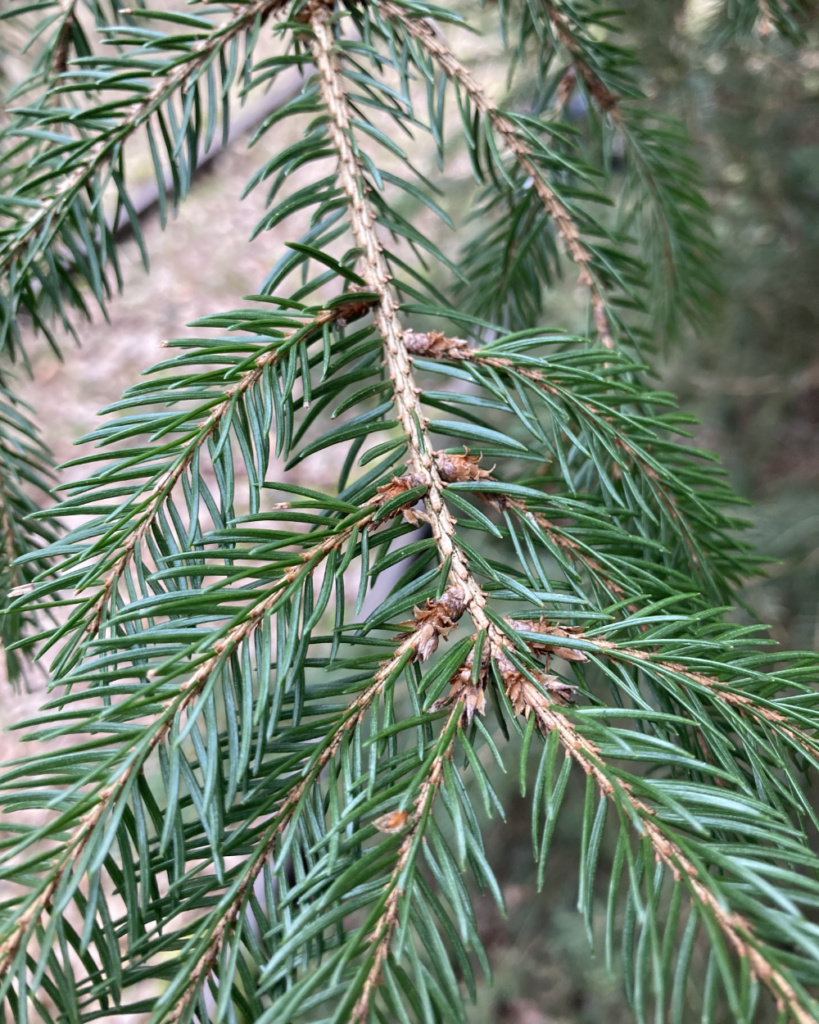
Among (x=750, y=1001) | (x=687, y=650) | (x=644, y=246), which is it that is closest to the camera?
(x=750, y=1001)

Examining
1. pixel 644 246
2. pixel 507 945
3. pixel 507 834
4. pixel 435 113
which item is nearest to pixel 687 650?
pixel 435 113

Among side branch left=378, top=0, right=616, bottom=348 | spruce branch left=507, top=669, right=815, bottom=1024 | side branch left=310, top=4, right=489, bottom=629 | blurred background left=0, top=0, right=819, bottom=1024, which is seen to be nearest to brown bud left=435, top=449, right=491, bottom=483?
side branch left=310, top=4, right=489, bottom=629

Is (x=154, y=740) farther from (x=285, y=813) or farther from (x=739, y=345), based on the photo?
(x=739, y=345)

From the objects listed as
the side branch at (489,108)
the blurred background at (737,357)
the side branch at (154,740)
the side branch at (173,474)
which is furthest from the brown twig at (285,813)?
the blurred background at (737,357)

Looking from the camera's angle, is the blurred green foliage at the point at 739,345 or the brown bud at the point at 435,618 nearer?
the brown bud at the point at 435,618

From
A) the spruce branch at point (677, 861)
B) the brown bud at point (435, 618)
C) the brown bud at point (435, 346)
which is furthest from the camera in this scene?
the brown bud at point (435, 346)

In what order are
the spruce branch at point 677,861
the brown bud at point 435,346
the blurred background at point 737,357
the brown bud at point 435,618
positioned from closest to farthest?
the spruce branch at point 677,861
the brown bud at point 435,618
the brown bud at point 435,346
the blurred background at point 737,357

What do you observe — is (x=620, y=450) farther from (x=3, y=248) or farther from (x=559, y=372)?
(x=3, y=248)

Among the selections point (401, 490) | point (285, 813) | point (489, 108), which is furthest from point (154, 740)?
point (489, 108)

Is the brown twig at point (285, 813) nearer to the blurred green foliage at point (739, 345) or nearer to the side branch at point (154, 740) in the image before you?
the side branch at point (154, 740)
